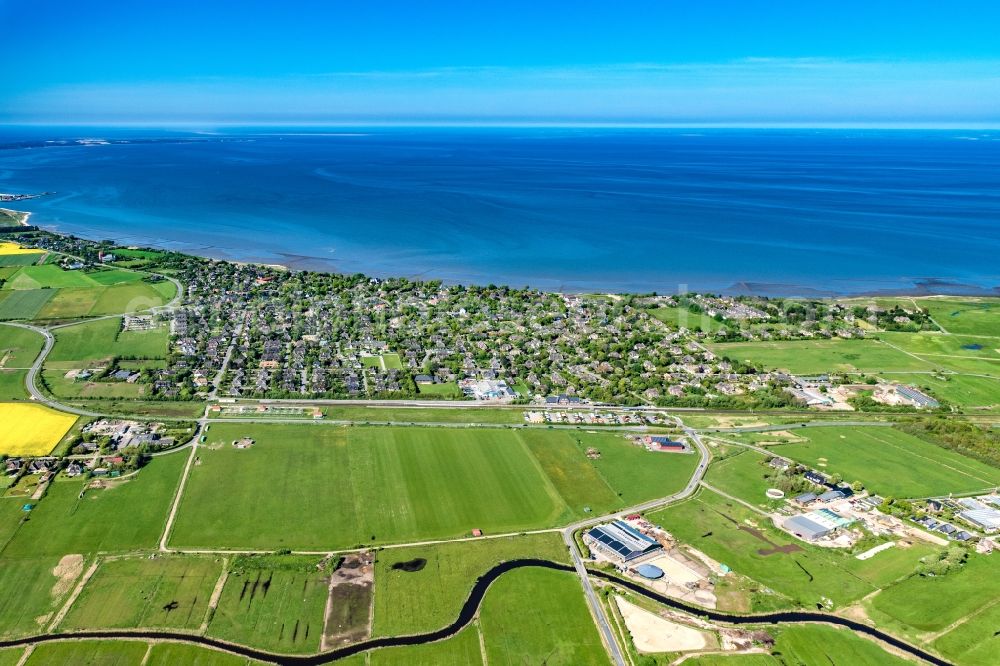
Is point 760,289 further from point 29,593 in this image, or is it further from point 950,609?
point 29,593

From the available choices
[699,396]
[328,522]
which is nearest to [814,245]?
[699,396]

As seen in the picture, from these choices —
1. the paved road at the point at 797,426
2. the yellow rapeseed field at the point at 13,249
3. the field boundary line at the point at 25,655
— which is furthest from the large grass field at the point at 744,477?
the yellow rapeseed field at the point at 13,249

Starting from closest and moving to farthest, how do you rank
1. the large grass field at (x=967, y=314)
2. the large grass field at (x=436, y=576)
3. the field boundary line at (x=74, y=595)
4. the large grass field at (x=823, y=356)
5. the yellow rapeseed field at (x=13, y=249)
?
the field boundary line at (x=74, y=595) < the large grass field at (x=436, y=576) < the large grass field at (x=823, y=356) < the large grass field at (x=967, y=314) < the yellow rapeseed field at (x=13, y=249)

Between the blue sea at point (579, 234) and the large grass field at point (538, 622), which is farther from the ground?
the blue sea at point (579, 234)

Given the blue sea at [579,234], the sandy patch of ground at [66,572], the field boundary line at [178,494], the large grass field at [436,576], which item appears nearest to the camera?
the large grass field at [436,576]

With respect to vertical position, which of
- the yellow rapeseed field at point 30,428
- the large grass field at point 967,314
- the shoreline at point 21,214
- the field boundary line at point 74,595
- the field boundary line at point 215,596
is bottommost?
the field boundary line at point 74,595

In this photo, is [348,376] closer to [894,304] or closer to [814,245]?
[894,304]

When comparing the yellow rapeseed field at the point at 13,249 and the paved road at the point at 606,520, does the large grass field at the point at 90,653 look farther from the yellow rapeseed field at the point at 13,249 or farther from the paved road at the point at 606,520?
the yellow rapeseed field at the point at 13,249
